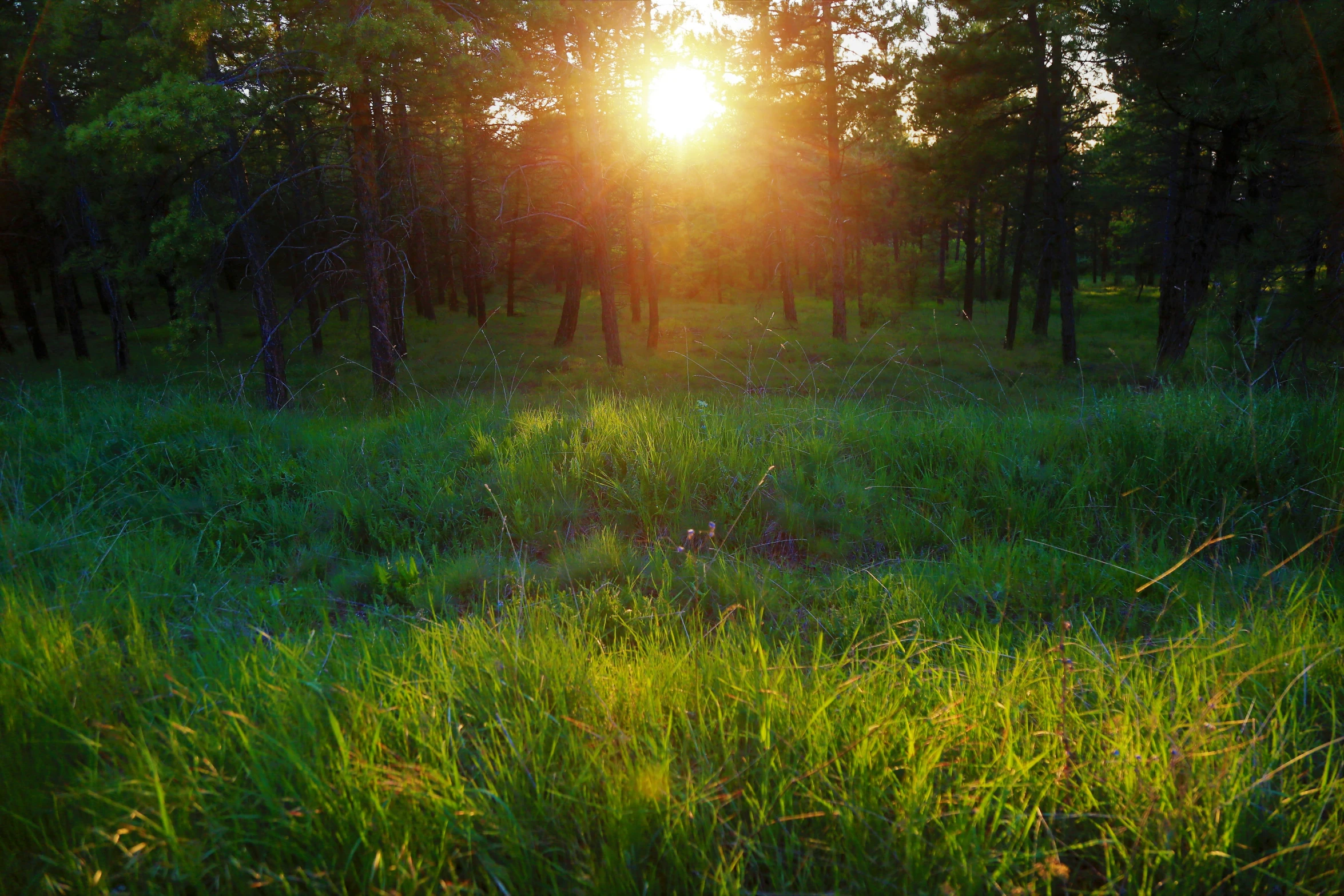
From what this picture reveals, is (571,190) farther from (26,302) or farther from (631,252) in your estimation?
(26,302)

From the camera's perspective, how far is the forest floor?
4.72 ft

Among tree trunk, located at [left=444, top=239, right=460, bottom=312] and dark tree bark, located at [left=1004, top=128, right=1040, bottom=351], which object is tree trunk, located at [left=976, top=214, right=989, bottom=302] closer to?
dark tree bark, located at [left=1004, top=128, right=1040, bottom=351]

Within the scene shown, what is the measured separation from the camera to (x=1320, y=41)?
6.38 meters

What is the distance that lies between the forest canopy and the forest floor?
266 cm

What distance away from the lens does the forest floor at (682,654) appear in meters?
1.44

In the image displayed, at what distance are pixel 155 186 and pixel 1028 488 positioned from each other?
15528mm

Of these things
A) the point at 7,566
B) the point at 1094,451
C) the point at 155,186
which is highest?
the point at 155,186

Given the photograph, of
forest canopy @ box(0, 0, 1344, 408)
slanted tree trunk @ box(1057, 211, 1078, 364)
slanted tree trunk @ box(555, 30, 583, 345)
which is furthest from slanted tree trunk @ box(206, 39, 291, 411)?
slanted tree trunk @ box(1057, 211, 1078, 364)

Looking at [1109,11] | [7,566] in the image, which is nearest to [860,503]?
[7,566]

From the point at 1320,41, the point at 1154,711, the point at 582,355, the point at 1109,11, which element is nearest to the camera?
the point at 1154,711

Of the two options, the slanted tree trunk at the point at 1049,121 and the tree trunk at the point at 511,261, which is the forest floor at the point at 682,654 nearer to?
the slanted tree trunk at the point at 1049,121

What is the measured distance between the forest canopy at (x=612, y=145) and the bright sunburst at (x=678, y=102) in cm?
13

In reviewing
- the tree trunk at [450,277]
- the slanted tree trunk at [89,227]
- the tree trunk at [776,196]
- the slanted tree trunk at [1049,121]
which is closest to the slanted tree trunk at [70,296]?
the slanted tree trunk at [89,227]

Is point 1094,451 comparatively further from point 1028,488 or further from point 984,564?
point 984,564
